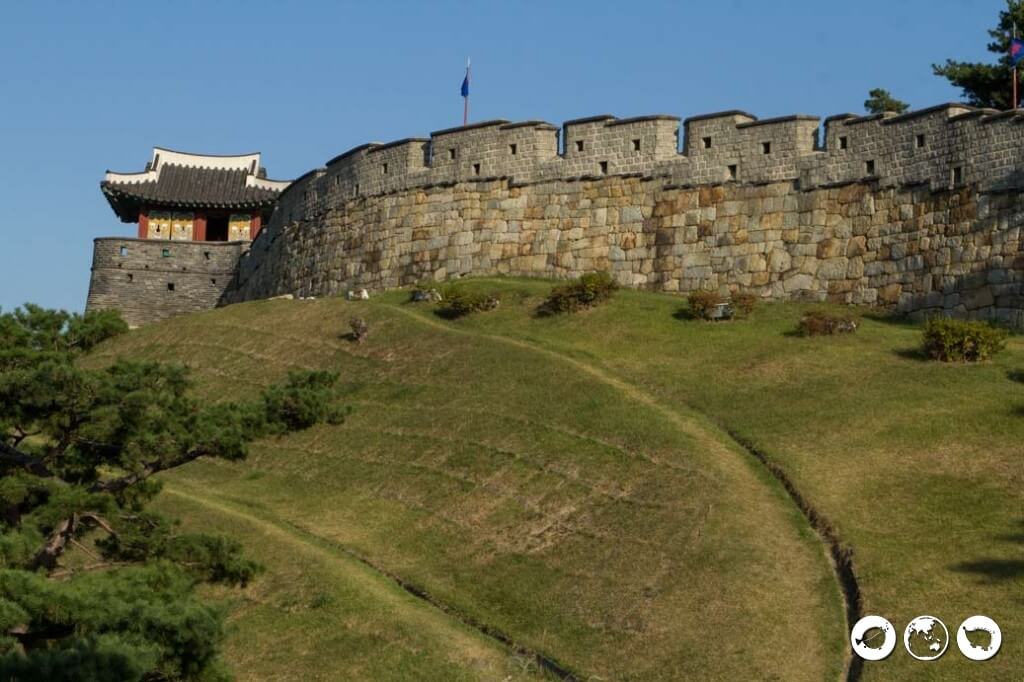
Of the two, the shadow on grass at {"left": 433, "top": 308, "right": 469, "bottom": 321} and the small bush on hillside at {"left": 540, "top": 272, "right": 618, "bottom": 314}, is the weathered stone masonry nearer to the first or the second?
the small bush on hillside at {"left": 540, "top": 272, "right": 618, "bottom": 314}

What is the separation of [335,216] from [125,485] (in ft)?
97.0

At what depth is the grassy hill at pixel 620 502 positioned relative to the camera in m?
26.0

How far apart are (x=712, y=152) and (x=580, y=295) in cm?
642

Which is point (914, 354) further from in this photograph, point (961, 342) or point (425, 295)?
point (425, 295)

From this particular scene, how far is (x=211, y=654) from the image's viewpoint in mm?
21750

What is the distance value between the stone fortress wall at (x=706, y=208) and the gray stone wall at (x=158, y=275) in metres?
9.01

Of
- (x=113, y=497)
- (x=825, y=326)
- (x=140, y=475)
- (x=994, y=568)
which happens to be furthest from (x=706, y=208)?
(x=113, y=497)

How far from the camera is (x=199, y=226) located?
6800 centimetres

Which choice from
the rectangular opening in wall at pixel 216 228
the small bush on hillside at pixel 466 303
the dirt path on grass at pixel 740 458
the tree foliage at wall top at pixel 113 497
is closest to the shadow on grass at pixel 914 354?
the dirt path on grass at pixel 740 458

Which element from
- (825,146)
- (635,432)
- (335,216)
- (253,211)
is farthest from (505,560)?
(253,211)

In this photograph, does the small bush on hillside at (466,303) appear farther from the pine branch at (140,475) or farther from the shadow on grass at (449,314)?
the pine branch at (140,475)

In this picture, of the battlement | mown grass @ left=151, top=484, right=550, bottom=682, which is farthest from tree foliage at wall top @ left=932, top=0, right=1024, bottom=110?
mown grass @ left=151, top=484, right=550, bottom=682

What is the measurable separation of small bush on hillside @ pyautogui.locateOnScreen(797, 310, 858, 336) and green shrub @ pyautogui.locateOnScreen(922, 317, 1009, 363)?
2.90 m

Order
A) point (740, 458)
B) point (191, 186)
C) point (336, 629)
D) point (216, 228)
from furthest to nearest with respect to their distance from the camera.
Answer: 1. point (216, 228)
2. point (191, 186)
3. point (740, 458)
4. point (336, 629)
